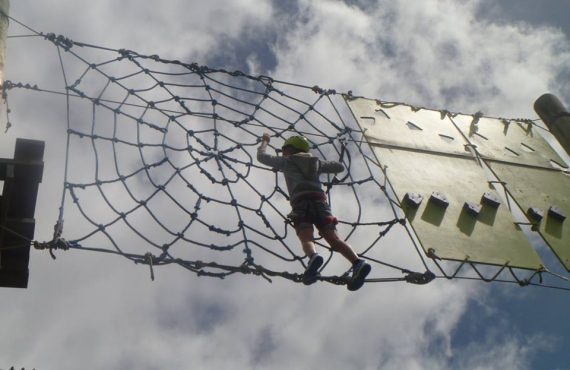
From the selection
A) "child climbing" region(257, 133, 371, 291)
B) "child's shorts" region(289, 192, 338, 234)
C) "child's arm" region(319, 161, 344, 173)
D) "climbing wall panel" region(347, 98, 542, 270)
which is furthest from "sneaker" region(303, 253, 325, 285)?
"child's arm" region(319, 161, 344, 173)

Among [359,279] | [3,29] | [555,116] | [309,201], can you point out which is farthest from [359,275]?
[3,29]

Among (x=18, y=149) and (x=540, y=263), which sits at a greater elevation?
(x=18, y=149)

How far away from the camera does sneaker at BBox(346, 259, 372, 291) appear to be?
4.84m

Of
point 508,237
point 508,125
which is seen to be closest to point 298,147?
point 508,237

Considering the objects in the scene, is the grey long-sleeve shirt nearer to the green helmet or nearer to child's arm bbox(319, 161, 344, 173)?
child's arm bbox(319, 161, 344, 173)

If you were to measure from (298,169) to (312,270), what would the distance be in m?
1.30

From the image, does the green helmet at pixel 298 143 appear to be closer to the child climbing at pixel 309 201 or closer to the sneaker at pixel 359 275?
the child climbing at pixel 309 201

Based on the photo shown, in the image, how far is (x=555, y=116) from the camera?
611cm

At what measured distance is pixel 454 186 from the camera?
252 inches

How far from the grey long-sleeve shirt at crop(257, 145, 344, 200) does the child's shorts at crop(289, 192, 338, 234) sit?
0.09m

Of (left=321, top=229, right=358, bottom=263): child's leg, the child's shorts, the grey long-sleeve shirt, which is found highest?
the grey long-sleeve shirt

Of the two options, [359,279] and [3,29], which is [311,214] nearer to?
[359,279]

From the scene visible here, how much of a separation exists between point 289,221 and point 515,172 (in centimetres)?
302

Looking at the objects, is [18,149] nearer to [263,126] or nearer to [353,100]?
[263,126]
